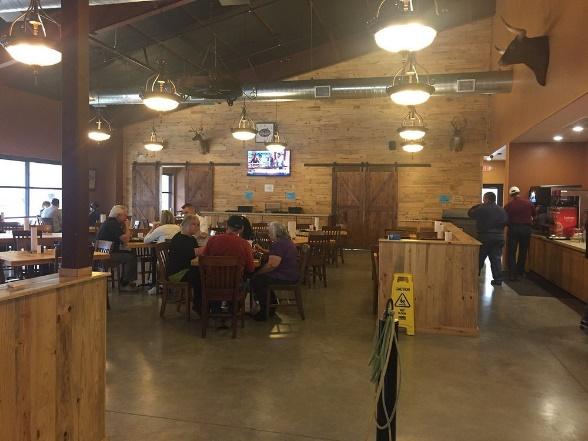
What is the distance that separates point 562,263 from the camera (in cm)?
718

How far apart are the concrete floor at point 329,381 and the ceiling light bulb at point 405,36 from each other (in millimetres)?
2764

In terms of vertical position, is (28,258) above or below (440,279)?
above

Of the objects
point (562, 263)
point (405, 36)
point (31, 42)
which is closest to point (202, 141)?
point (31, 42)

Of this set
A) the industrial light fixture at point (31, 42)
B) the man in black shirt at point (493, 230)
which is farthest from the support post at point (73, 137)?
the man in black shirt at point (493, 230)

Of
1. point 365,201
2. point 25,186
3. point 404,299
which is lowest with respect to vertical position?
point 404,299

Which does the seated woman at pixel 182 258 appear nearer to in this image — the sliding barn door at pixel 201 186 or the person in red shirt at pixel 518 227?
the person in red shirt at pixel 518 227

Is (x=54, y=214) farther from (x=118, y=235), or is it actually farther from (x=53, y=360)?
(x=53, y=360)

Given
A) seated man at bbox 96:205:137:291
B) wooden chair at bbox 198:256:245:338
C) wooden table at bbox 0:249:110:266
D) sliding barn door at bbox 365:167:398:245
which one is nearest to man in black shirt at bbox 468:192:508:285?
wooden chair at bbox 198:256:245:338

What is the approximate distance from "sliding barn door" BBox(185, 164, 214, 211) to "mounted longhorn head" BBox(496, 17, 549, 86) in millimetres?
8953

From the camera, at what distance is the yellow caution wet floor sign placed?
15.7 feet

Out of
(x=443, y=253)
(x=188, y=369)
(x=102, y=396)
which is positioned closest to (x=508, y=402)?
(x=443, y=253)

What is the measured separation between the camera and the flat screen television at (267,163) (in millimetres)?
13344

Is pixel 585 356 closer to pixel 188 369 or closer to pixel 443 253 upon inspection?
pixel 443 253

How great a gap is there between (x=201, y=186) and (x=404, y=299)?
10.1 m
